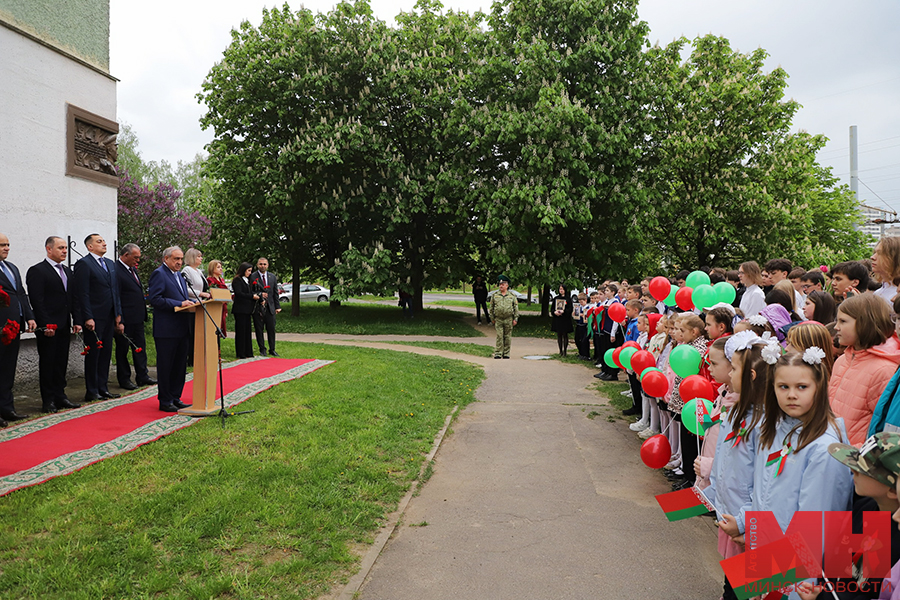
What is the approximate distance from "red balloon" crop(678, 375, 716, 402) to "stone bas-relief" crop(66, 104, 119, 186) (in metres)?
9.88

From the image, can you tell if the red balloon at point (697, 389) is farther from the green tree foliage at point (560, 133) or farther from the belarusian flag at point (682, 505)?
the green tree foliage at point (560, 133)

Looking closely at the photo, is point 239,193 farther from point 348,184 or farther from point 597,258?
point 597,258

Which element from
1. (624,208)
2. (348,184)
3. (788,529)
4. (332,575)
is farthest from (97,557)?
(348,184)

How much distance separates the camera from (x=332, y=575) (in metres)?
3.93

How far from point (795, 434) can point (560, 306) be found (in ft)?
40.3

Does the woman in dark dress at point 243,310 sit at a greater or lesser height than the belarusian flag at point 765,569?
greater

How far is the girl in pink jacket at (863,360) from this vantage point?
350cm

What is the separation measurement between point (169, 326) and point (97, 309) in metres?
1.51

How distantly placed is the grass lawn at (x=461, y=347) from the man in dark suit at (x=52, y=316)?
9.90m

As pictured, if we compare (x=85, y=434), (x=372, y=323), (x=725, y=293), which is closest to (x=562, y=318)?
(x=725, y=293)

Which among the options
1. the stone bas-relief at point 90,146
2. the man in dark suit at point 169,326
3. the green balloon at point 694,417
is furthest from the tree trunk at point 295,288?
the green balloon at point 694,417

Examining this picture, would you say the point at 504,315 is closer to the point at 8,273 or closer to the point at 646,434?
the point at 646,434

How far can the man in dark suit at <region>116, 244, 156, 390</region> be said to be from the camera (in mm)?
9109

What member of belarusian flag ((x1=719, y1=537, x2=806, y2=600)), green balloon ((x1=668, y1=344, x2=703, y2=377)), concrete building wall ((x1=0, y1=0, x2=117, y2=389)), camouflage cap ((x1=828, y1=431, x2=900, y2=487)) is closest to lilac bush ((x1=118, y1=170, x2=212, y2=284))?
concrete building wall ((x1=0, y1=0, x2=117, y2=389))
